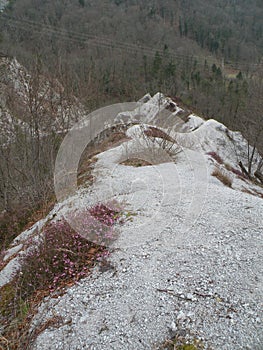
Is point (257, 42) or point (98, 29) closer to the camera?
point (98, 29)

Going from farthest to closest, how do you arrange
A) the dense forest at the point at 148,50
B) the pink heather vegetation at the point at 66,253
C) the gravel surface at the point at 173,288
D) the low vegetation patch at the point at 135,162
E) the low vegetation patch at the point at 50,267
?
the dense forest at the point at 148,50 → the low vegetation patch at the point at 135,162 → the pink heather vegetation at the point at 66,253 → the low vegetation patch at the point at 50,267 → the gravel surface at the point at 173,288

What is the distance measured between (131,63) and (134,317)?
58265 millimetres

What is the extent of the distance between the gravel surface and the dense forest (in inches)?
245

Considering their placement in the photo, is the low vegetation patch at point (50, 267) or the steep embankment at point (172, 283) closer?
the steep embankment at point (172, 283)

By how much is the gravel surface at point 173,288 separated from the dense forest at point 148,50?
20.4 ft

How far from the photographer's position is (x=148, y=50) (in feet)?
218

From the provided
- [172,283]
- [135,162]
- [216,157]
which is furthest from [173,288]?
[216,157]

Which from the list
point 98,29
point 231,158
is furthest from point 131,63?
point 231,158

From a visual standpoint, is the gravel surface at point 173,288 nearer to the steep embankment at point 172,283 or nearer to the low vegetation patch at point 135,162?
the steep embankment at point 172,283

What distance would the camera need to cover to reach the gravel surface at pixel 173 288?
2992mm

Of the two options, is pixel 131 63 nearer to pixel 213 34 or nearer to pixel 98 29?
pixel 98 29

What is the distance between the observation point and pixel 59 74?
10.2 metres

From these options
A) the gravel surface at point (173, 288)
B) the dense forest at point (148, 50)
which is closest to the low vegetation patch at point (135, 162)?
the dense forest at point (148, 50)

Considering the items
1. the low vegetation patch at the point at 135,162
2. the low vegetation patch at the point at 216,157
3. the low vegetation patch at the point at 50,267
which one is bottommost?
the low vegetation patch at the point at 216,157
